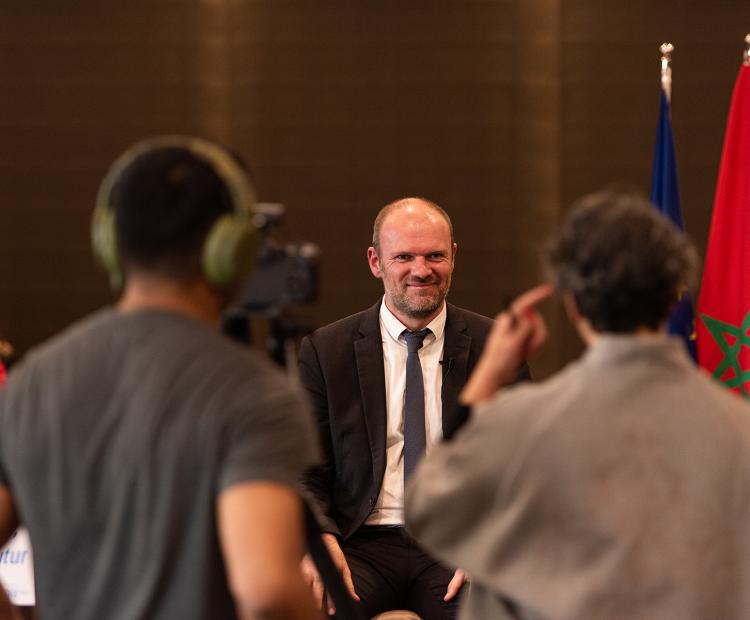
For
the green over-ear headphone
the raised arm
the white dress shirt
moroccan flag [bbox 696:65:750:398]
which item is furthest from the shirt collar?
the raised arm

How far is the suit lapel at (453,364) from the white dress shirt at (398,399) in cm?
3

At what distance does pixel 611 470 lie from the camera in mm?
1436

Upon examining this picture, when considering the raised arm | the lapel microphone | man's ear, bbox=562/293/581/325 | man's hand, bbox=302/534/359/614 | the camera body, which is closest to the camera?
the raised arm

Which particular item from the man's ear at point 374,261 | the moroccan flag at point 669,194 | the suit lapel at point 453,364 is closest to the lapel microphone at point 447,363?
the suit lapel at point 453,364

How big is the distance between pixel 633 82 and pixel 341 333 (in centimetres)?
192

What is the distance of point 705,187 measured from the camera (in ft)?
14.6

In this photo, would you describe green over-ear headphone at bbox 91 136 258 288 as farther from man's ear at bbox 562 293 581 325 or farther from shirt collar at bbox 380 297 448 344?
shirt collar at bbox 380 297 448 344

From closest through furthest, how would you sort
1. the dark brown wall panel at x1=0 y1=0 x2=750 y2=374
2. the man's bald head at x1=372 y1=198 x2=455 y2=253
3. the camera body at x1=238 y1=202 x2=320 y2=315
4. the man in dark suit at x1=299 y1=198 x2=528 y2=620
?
the camera body at x1=238 y1=202 x2=320 y2=315 < the man in dark suit at x1=299 y1=198 x2=528 y2=620 < the man's bald head at x1=372 y1=198 x2=455 y2=253 < the dark brown wall panel at x1=0 y1=0 x2=750 y2=374

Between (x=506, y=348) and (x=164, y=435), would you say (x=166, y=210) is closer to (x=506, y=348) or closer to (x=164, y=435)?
(x=164, y=435)

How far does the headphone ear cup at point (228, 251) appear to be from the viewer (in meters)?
1.39

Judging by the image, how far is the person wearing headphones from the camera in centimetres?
132

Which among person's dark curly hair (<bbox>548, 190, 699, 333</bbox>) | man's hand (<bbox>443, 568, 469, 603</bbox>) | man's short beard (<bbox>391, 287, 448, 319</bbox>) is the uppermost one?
person's dark curly hair (<bbox>548, 190, 699, 333</bbox>)

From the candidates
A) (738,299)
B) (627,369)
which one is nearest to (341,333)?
(738,299)

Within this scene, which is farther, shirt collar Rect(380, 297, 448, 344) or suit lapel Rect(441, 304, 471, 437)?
shirt collar Rect(380, 297, 448, 344)
